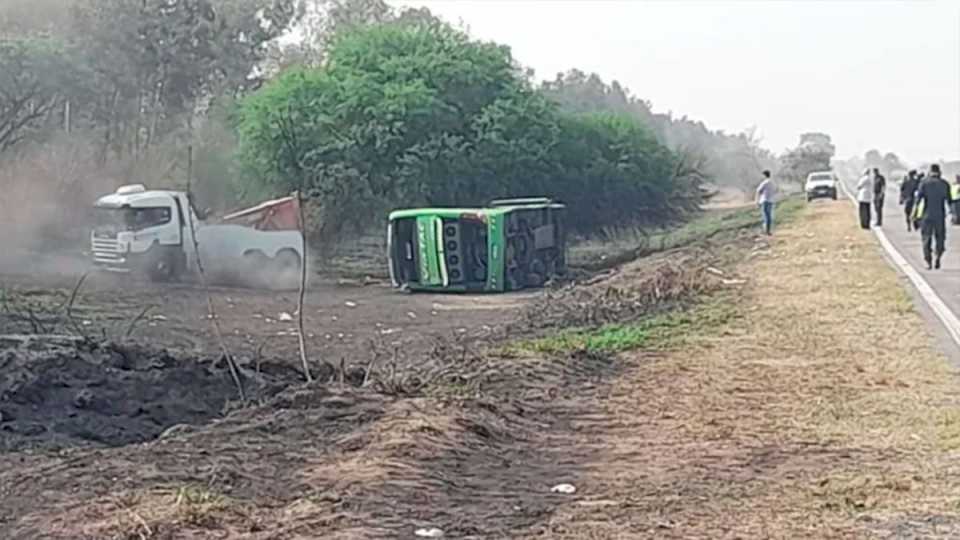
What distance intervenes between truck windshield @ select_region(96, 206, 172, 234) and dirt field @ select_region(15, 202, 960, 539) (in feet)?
62.6

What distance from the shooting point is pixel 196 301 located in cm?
3256

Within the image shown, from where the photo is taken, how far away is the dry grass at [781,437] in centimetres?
876

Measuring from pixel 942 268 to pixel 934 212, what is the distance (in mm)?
1476

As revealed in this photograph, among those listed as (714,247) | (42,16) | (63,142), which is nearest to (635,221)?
(714,247)

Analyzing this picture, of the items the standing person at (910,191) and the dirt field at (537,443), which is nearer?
the dirt field at (537,443)

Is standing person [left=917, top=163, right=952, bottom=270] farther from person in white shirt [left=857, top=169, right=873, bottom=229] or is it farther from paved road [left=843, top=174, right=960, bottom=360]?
person in white shirt [left=857, top=169, right=873, bottom=229]

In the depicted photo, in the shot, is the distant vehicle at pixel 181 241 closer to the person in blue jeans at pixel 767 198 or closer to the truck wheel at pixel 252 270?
the truck wheel at pixel 252 270

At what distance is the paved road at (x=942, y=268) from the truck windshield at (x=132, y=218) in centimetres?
1720

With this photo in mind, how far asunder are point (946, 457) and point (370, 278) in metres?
32.5

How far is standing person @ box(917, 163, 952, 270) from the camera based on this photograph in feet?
83.6

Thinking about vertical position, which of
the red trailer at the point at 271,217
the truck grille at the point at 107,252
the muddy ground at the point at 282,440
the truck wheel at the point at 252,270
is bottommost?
the truck wheel at the point at 252,270

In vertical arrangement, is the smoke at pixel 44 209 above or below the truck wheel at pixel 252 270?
above

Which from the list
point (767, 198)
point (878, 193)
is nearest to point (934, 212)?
point (767, 198)

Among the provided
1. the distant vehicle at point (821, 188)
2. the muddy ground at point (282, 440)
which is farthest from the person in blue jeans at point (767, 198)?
the distant vehicle at point (821, 188)
